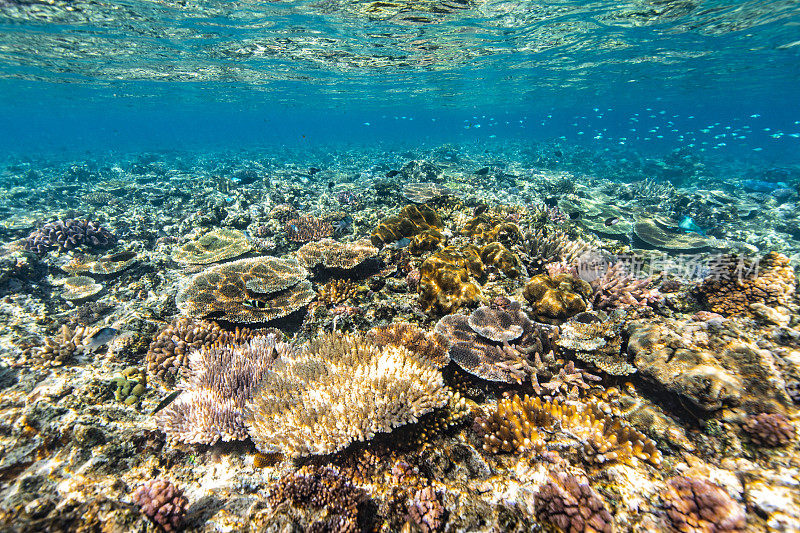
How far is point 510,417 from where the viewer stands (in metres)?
3.63

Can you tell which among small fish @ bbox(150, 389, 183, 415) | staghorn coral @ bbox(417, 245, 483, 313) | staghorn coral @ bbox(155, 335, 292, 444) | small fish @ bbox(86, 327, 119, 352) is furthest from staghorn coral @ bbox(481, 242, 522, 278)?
small fish @ bbox(86, 327, 119, 352)

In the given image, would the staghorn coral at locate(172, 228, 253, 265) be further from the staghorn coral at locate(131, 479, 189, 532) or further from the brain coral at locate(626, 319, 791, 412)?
the brain coral at locate(626, 319, 791, 412)

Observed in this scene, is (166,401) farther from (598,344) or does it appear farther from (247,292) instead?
(598,344)

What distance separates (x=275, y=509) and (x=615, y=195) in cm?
2182

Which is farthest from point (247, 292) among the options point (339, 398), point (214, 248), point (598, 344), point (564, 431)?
point (598, 344)

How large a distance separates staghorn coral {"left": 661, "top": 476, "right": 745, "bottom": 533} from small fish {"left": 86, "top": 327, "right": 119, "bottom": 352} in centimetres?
830

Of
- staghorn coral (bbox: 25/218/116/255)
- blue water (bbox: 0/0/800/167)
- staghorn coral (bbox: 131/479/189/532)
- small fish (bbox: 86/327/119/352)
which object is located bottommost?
staghorn coral (bbox: 25/218/116/255)

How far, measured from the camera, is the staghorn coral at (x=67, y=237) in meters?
9.61

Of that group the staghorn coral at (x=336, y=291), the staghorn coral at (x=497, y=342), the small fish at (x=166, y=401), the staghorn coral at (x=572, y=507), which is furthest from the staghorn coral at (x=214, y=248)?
the staghorn coral at (x=572, y=507)

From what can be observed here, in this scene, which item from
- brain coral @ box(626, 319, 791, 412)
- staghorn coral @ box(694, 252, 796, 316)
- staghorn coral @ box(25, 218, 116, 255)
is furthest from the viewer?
staghorn coral @ box(25, 218, 116, 255)

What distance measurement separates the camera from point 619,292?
6.05 m

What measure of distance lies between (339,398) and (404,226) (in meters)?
6.11

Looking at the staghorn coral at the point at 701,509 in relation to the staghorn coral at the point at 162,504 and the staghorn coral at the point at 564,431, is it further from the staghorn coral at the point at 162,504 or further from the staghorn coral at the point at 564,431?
the staghorn coral at the point at 162,504

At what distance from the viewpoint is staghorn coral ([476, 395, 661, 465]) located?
3.31 m
